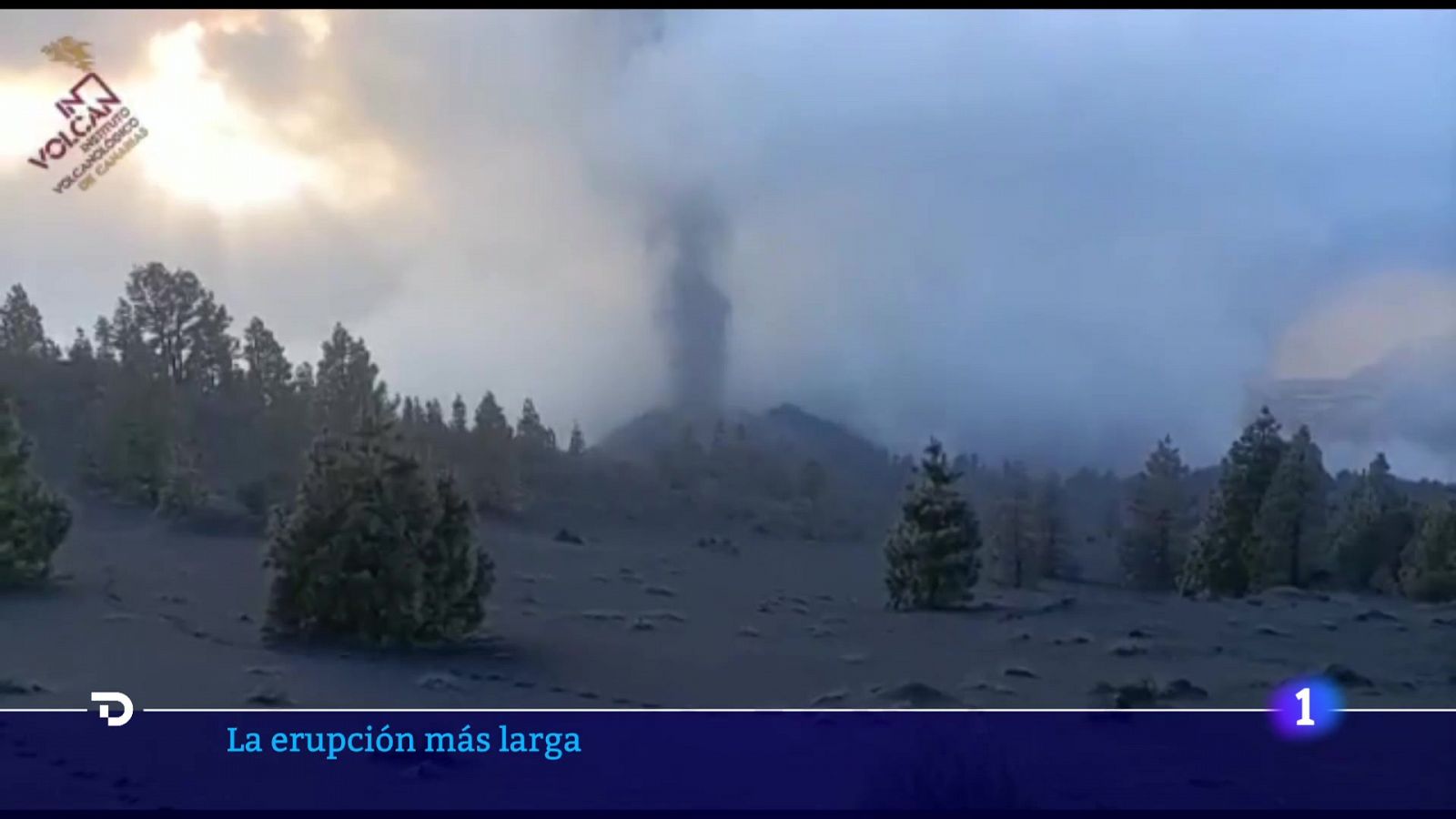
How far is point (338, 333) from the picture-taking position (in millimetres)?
5262

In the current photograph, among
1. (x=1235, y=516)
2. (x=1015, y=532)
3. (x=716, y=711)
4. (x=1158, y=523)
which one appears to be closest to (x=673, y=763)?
(x=716, y=711)

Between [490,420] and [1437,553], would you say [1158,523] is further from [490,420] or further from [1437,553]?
[490,420]

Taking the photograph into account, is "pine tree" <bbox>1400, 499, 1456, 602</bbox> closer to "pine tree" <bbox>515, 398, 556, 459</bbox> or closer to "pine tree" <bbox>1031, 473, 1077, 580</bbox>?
"pine tree" <bbox>1031, 473, 1077, 580</bbox>

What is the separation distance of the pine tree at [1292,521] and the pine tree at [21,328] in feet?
14.9

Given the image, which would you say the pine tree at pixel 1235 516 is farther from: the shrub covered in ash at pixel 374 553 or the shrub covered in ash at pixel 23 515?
the shrub covered in ash at pixel 23 515

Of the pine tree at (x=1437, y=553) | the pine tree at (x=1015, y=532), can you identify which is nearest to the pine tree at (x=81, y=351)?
the pine tree at (x=1015, y=532)

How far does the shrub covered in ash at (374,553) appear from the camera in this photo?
5207 mm

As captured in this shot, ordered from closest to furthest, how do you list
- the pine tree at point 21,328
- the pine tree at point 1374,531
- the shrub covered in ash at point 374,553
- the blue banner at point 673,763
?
the blue banner at point 673,763
the pine tree at point 21,328
the shrub covered in ash at point 374,553
the pine tree at point 1374,531

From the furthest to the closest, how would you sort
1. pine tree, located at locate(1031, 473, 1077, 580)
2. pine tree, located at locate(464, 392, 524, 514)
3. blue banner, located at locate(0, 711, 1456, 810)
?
pine tree, located at locate(1031, 473, 1077, 580), pine tree, located at locate(464, 392, 524, 514), blue banner, located at locate(0, 711, 1456, 810)

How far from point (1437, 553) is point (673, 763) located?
9.60 ft

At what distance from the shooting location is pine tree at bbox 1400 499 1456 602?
208 inches

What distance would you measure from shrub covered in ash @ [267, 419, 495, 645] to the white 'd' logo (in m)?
0.56

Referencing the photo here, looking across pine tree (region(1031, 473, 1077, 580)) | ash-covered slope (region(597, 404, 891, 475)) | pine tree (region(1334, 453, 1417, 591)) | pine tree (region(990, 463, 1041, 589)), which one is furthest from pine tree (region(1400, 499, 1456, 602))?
ash-covered slope (region(597, 404, 891, 475))

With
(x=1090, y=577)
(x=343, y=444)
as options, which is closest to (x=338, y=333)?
(x=343, y=444)
